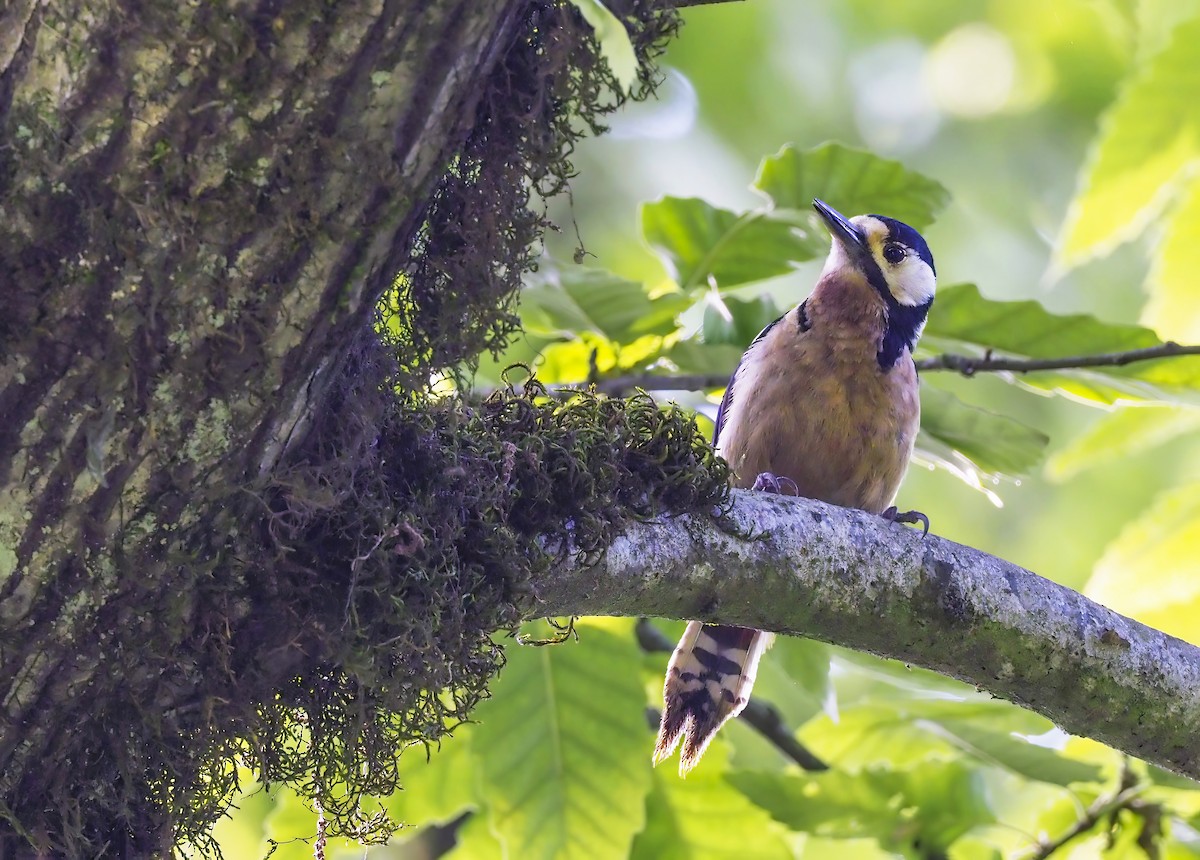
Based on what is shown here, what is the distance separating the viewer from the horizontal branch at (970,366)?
105 inches

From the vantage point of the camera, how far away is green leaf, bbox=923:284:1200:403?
110 inches

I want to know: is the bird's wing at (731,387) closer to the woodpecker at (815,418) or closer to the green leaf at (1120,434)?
the woodpecker at (815,418)

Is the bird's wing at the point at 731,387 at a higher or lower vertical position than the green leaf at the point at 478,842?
higher

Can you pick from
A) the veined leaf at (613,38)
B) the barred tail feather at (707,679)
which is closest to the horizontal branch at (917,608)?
the barred tail feather at (707,679)

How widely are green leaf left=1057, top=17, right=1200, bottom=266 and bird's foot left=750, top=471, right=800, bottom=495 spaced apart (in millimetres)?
836

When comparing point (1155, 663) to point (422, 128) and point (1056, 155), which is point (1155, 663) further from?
point (1056, 155)

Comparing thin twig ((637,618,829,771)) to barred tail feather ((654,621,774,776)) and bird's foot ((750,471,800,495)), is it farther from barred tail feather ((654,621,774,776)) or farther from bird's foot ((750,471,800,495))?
bird's foot ((750,471,800,495))

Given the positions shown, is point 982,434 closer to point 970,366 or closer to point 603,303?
point 970,366

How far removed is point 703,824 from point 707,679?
544 millimetres

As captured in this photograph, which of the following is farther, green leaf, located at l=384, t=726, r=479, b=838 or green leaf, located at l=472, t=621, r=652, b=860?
green leaf, located at l=384, t=726, r=479, b=838

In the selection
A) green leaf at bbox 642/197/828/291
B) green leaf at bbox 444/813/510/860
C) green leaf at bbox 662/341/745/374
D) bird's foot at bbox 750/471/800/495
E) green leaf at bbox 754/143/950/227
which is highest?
green leaf at bbox 754/143/950/227

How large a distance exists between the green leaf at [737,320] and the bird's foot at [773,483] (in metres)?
0.33

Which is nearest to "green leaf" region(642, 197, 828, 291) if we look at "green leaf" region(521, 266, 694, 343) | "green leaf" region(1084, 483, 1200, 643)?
"green leaf" region(521, 266, 694, 343)

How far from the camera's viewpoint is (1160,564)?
2.82 m
